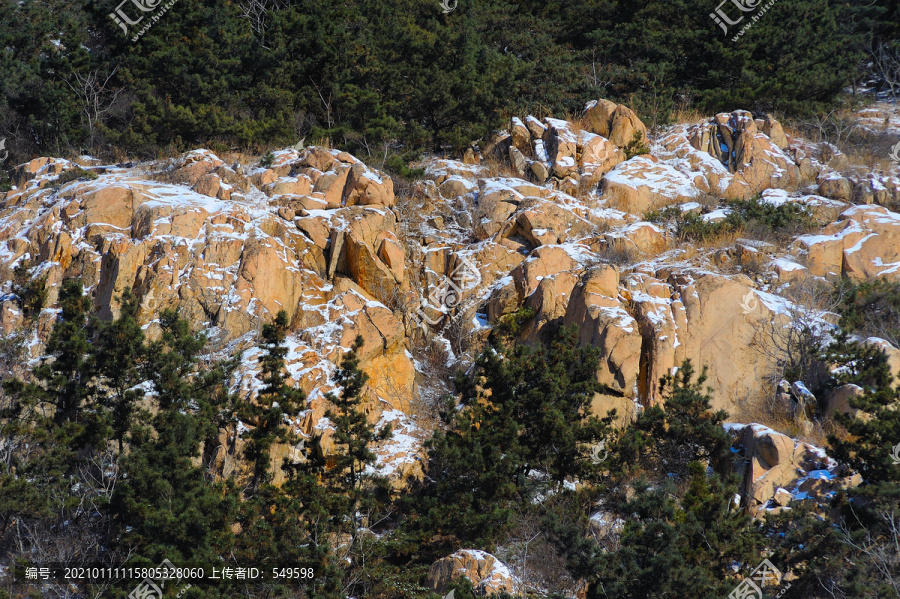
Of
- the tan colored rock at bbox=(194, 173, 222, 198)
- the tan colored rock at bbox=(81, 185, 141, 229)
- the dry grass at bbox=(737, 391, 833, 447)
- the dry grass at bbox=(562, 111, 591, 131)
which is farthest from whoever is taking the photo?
the dry grass at bbox=(562, 111, 591, 131)

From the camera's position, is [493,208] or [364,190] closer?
[364,190]

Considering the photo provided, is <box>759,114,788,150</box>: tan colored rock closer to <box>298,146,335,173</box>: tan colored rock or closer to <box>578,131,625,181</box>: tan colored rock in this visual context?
<box>578,131,625,181</box>: tan colored rock

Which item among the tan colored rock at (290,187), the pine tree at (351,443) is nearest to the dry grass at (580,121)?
the tan colored rock at (290,187)

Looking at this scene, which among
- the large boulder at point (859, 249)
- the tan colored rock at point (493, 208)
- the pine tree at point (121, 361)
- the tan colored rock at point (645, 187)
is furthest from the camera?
the tan colored rock at point (645, 187)

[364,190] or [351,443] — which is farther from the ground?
[364,190]

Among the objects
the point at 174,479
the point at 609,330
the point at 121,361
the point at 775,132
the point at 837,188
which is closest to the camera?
→ the point at 174,479

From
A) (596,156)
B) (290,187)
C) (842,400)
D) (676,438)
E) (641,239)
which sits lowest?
(676,438)

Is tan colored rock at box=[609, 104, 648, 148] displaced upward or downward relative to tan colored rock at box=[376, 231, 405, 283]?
upward

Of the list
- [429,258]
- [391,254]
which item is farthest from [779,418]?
[391,254]

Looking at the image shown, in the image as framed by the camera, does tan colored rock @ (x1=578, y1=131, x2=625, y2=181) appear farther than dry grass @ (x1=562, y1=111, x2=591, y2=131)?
No

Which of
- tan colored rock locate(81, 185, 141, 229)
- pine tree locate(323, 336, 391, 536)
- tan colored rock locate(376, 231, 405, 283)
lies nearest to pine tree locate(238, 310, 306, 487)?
pine tree locate(323, 336, 391, 536)

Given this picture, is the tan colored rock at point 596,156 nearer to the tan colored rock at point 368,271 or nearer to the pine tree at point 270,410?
the tan colored rock at point 368,271

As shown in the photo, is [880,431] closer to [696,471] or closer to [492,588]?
[696,471]

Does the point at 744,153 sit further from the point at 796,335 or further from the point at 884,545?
the point at 884,545
